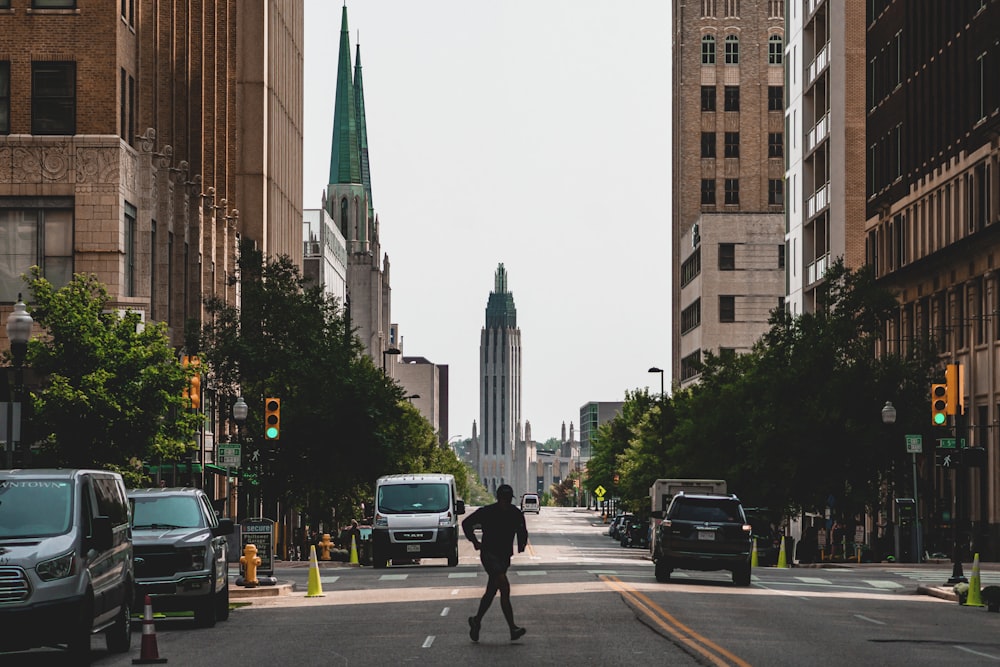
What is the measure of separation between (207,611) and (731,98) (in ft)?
387

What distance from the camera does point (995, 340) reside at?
5650 centimetres

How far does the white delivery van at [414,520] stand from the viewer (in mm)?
47531

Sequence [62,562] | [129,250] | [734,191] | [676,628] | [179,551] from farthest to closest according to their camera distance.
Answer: [734,191] < [129,250] < [179,551] < [676,628] < [62,562]

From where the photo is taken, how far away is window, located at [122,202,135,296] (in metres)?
52.4

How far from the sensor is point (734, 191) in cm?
13812

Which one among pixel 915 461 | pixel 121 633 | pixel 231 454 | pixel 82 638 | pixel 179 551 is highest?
pixel 231 454

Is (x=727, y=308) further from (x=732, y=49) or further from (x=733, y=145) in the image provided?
(x=732, y=49)

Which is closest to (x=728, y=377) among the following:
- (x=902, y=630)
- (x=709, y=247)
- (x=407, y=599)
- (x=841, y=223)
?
(x=841, y=223)

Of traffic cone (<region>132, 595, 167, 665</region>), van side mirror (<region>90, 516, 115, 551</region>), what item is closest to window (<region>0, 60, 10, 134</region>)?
van side mirror (<region>90, 516, 115, 551</region>)

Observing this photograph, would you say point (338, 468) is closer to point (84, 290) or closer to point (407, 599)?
point (84, 290)

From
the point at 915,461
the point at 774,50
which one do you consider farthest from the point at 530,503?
the point at 915,461

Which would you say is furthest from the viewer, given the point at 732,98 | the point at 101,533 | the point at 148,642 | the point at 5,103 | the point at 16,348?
the point at 732,98

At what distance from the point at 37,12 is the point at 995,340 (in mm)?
32192

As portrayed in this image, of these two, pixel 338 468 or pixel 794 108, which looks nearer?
pixel 338 468
